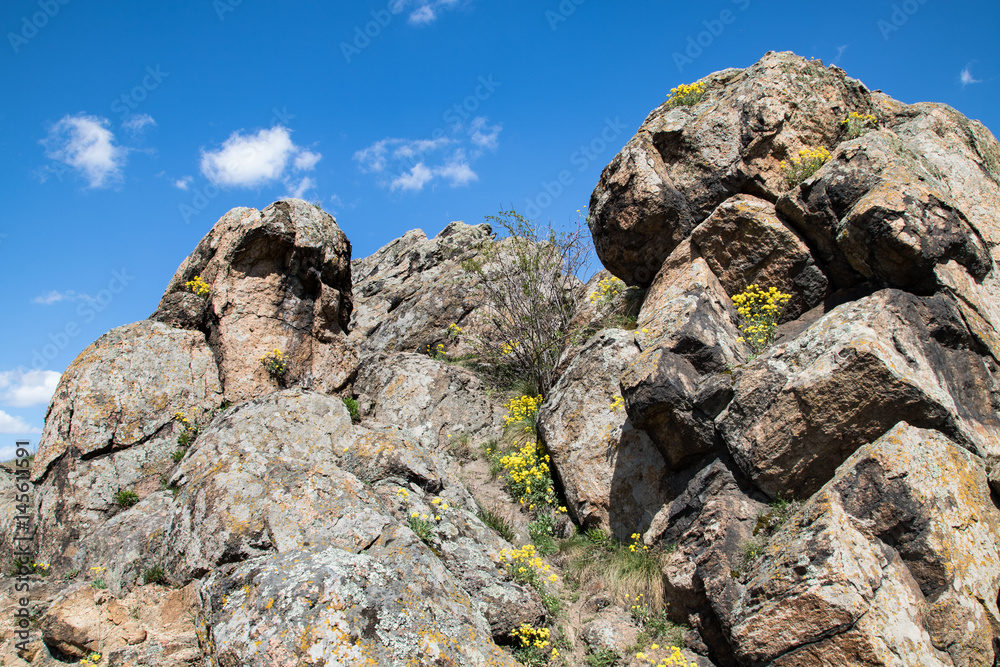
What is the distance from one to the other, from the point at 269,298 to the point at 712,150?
30.7 ft

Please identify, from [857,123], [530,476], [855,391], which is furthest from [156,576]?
[857,123]

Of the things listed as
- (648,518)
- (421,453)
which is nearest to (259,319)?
(421,453)

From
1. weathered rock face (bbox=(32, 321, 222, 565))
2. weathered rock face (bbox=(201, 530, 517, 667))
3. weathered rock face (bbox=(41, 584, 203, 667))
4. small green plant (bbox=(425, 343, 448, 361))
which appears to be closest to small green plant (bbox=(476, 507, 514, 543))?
weathered rock face (bbox=(201, 530, 517, 667))

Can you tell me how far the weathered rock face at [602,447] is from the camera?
27.9 ft

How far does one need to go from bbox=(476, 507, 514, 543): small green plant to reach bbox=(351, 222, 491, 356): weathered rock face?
20.9 ft

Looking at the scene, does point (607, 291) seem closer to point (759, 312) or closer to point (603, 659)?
point (759, 312)

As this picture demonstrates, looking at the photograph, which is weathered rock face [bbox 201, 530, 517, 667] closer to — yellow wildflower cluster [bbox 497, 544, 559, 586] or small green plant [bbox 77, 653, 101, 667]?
yellow wildflower cluster [bbox 497, 544, 559, 586]

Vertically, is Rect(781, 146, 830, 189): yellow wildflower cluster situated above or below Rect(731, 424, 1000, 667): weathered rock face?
above

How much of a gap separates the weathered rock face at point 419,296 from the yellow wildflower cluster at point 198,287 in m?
4.73

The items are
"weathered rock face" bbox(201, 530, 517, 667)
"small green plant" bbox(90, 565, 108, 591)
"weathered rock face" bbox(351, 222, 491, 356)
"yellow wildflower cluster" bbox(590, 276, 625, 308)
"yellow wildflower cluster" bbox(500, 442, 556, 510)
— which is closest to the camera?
"weathered rock face" bbox(201, 530, 517, 667)

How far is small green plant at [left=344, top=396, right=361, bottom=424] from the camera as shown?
10.4m

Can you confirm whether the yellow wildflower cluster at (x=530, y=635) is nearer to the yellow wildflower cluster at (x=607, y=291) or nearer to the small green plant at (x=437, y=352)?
the yellow wildflower cluster at (x=607, y=291)

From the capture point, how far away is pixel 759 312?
9.36 meters

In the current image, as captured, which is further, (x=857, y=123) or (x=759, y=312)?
(x=857, y=123)
